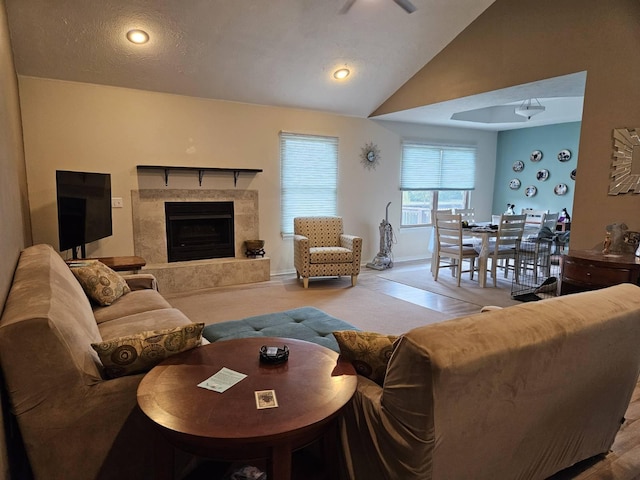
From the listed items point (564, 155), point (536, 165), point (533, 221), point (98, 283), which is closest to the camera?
point (98, 283)

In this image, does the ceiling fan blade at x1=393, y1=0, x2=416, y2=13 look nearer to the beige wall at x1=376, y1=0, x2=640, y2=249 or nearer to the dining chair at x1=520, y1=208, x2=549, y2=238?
the beige wall at x1=376, y1=0, x2=640, y2=249

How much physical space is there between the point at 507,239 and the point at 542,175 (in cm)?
285

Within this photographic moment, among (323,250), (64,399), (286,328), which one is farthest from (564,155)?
(64,399)

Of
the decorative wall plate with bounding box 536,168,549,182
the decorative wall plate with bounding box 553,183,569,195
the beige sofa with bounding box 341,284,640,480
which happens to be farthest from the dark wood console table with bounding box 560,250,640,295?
the decorative wall plate with bounding box 536,168,549,182

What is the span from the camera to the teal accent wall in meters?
6.79

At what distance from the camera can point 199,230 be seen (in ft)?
16.7

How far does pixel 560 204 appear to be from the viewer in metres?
6.95

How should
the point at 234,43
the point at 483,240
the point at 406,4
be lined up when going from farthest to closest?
the point at 483,240 → the point at 234,43 → the point at 406,4

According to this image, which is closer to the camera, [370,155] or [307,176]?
[307,176]

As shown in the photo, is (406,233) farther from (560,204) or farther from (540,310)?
(540,310)

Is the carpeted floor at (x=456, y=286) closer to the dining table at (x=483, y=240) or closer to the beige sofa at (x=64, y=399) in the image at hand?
the dining table at (x=483, y=240)

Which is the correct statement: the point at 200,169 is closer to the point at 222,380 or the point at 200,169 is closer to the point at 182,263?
the point at 182,263

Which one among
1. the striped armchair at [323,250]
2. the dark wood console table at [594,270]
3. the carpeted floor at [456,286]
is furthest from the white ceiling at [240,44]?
the carpeted floor at [456,286]

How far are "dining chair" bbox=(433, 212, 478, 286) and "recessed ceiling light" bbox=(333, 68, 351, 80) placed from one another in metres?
2.24
